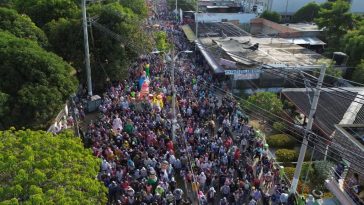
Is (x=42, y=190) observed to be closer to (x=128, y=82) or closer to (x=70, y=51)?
(x=70, y=51)

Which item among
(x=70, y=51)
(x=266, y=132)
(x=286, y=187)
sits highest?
(x=70, y=51)

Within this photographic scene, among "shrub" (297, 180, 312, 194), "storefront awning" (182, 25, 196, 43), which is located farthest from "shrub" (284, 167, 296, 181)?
"storefront awning" (182, 25, 196, 43)

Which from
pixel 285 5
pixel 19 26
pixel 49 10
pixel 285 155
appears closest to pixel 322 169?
pixel 285 155

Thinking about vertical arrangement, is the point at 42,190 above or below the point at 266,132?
above

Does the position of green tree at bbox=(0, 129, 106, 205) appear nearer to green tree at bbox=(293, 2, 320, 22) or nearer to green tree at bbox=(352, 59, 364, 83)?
green tree at bbox=(352, 59, 364, 83)

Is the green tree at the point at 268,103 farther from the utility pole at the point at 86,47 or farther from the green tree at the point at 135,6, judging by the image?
the green tree at the point at 135,6

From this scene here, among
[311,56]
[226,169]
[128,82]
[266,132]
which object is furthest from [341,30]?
[226,169]

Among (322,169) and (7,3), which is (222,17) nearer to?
(7,3)
